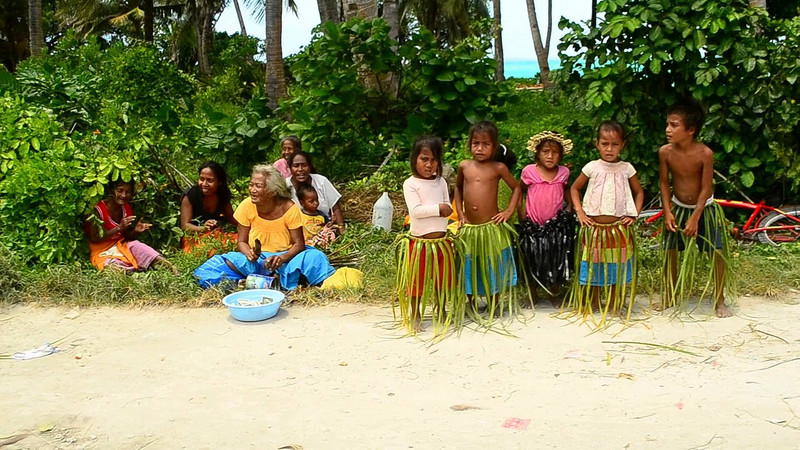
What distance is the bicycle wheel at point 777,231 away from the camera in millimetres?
5742

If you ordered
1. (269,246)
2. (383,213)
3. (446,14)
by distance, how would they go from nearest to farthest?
1. (269,246)
2. (383,213)
3. (446,14)

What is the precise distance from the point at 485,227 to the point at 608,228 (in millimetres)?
713

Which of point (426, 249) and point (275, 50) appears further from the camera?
point (275, 50)

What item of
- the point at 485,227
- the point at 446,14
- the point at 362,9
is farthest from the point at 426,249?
the point at 446,14

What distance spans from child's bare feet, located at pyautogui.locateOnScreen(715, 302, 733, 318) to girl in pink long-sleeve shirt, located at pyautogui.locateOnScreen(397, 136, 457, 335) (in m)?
1.58

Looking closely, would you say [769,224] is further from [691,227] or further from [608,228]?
[608,228]

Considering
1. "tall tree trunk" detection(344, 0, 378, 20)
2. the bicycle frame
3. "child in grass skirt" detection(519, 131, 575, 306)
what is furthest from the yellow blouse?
"tall tree trunk" detection(344, 0, 378, 20)

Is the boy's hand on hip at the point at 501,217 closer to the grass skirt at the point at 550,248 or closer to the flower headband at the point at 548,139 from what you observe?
the grass skirt at the point at 550,248

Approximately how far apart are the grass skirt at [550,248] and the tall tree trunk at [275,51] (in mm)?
6711

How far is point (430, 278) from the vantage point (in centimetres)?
420

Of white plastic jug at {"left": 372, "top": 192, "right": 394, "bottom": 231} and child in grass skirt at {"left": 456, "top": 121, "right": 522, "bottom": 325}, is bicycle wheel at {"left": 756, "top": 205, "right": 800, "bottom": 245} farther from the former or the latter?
white plastic jug at {"left": 372, "top": 192, "right": 394, "bottom": 231}

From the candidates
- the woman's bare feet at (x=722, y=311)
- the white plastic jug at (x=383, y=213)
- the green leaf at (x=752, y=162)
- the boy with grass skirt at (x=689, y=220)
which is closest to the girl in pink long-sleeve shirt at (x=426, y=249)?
the boy with grass skirt at (x=689, y=220)

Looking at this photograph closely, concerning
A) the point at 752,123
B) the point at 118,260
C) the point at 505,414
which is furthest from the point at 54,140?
the point at 752,123

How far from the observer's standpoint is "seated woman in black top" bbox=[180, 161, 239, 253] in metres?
5.66
